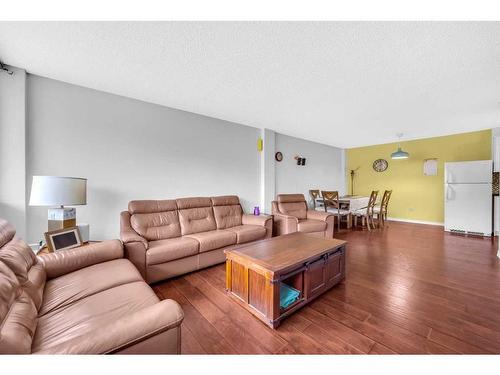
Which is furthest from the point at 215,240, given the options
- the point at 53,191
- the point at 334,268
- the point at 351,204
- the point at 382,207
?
the point at 382,207

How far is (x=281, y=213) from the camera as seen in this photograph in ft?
13.3

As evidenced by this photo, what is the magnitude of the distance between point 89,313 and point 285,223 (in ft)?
10.1

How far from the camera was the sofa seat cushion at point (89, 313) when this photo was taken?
985 mm

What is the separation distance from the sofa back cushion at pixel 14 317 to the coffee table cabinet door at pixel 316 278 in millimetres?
1749

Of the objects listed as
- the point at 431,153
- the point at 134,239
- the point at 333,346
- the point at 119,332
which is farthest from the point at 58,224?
the point at 431,153

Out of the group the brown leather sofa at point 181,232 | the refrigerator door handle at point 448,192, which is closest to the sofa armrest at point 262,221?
the brown leather sofa at point 181,232

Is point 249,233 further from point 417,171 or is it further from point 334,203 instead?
point 417,171

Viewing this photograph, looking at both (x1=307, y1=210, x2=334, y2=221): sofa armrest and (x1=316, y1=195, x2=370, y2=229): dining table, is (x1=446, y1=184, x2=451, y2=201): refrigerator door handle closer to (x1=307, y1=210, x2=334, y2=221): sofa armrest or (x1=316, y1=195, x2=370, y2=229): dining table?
(x1=316, y1=195, x2=370, y2=229): dining table

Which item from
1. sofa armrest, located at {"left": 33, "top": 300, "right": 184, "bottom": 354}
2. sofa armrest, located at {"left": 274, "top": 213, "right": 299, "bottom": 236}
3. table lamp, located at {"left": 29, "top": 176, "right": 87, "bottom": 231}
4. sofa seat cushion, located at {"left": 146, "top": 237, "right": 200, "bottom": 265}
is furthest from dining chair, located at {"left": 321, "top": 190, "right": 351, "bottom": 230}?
table lamp, located at {"left": 29, "top": 176, "right": 87, "bottom": 231}

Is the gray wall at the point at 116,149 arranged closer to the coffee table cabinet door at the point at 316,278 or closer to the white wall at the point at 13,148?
the white wall at the point at 13,148

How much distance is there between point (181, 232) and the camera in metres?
2.89

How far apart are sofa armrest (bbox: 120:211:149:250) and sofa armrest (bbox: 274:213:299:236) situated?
239cm
